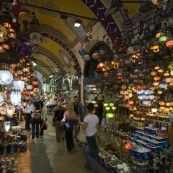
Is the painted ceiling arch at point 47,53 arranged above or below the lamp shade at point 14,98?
above

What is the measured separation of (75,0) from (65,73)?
8.05 meters

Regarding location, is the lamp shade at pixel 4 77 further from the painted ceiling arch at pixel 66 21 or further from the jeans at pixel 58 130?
the painted ceiling arch at pixel 66 21

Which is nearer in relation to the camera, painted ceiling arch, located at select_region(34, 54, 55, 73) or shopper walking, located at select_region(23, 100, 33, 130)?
shopper walking, located at select_region(23, 100, 33, 130)

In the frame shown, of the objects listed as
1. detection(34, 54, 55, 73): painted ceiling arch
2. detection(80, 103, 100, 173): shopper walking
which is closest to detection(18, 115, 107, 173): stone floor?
detection(80, 103, 100, 173): shopper walking

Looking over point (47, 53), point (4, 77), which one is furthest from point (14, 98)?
point (47, 53)

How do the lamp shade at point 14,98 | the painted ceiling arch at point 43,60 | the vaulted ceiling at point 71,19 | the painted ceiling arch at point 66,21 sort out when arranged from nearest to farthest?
the lamp shade at point 14,98 < the vaulted ceiling at point 71,19 < the painted ceiling arch at point 66,21 < the painted ceiling arch at point 43,60

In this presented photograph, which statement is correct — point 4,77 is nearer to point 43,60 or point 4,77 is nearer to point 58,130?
point 58,130

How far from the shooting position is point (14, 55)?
12.2ft

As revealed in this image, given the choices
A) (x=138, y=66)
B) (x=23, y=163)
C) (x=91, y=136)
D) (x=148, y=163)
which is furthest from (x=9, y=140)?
(x=138, y=66)

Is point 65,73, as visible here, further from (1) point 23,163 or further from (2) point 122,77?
(1) point 23,163

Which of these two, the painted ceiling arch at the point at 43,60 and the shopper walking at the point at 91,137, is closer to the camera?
the shopper walking at the point at 91,137

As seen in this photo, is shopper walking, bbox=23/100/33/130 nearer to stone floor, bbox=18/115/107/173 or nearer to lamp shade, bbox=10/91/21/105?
stone floor, bbox=18/115/107/173

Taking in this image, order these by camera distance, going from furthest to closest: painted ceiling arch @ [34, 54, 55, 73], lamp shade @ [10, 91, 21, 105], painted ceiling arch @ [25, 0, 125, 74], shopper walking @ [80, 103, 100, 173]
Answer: painted ceiling arch @ [34, 54, 55, 73] < painted ceiling arch @ [25, 0, 125, 74] < lamp shade @ [10, 91, 21, 105] < shopper walking @ [80, 103, 100, 173]

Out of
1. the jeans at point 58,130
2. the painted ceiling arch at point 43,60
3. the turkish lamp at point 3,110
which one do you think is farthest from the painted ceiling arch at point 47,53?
the turkish lamp at point 3,110
